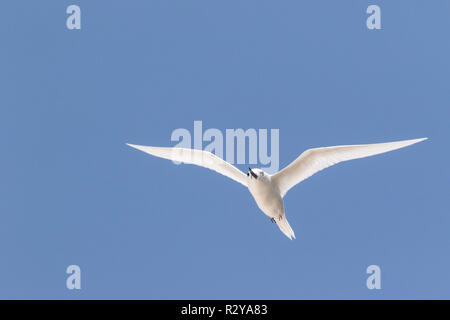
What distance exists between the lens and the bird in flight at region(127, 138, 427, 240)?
55.5 ft

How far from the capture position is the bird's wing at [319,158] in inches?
661

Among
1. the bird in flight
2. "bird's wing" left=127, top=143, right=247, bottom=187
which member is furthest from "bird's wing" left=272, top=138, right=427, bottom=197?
"bird's wing" left=127, top=143, right=247, bottom=187

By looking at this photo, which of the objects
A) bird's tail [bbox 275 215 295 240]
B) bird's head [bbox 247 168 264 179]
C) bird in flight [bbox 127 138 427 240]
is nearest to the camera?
bird in flight [bbox 127 138 427 240]

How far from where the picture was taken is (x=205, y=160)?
18078 mm

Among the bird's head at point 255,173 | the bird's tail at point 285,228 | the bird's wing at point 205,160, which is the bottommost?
the bird's tail at point 285,228

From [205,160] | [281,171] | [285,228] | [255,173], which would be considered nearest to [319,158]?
[281,171]

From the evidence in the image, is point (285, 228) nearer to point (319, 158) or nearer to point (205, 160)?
point (319, 158)

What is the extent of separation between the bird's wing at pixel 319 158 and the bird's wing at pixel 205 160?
99 cm

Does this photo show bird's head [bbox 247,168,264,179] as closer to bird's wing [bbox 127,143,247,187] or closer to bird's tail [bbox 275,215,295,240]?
bird's wing [bbox 127,143,247,187]

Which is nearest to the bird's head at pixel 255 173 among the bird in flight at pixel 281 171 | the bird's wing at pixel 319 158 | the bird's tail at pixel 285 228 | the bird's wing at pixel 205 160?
the bird in flight at pixel 281 171

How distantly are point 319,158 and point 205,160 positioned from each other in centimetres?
274

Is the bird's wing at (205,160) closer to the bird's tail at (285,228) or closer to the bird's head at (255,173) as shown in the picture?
the bird's head at (255,173)

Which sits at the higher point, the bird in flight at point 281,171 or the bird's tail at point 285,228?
the bird in flight at point 281,171
